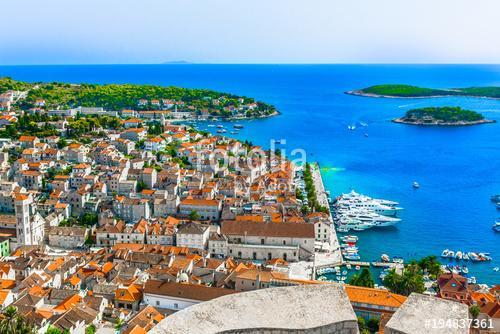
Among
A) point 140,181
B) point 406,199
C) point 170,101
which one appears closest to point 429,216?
point 406,199

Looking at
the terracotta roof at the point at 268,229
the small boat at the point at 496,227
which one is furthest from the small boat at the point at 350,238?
the small boat at the point at 496,227

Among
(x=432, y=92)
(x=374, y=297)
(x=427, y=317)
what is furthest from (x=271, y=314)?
(x=432, y=92)

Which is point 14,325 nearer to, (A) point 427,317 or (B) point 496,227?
(A) point 427,317

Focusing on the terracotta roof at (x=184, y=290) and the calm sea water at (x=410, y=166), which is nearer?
the terracotta roof at (x=184, y=290)

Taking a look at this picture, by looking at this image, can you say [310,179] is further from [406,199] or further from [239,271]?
[239,271]

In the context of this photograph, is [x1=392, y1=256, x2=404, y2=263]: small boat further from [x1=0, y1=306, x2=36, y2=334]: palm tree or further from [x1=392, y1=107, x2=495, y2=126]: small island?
[x1=392, y1=107, x2=495, y2=126]: small island

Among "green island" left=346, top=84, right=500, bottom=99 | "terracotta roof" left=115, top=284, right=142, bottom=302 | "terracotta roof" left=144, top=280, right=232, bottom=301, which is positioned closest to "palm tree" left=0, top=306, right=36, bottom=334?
"terracotta roof" left=115, top=284, right=142, bottom=302

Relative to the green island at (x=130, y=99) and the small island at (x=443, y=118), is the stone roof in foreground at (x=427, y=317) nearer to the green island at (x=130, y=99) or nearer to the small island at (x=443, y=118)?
the green island at (x=130, y=99)
